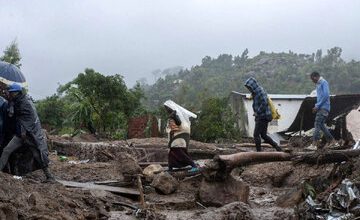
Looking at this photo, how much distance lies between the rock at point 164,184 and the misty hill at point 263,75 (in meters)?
28.8

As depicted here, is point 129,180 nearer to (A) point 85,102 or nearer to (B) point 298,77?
(A) point 85,102

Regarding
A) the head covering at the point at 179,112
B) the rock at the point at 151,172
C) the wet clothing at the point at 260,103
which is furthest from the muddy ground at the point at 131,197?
the head covering at the point at 179,112

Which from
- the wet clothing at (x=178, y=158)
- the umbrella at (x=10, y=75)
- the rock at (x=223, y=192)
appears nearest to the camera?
the rock at (x=223, y=192)

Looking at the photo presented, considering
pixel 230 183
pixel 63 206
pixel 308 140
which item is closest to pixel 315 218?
pixel 230 183

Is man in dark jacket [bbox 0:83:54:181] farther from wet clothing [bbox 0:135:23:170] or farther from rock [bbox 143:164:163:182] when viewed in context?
rock [bbox 143:164:163:182]

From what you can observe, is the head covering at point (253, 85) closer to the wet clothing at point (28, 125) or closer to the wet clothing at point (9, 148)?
the wet clothing at point (28, 125)

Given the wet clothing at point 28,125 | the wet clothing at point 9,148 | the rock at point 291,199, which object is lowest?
the rock at point 291,199

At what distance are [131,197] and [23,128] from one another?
72.9 inches

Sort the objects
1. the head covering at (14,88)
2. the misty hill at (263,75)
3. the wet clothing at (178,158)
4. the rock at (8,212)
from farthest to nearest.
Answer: the misty hill at (263,75) → the wet clothing at (178,158) → the head covering at (14,88) → the rock at (8,212)

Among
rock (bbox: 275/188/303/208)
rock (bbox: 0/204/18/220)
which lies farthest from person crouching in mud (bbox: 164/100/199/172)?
rock (bbox: 0/204/18/220)

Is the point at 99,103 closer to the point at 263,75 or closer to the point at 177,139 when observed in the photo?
the point at 177,139

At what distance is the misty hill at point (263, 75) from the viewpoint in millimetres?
48219

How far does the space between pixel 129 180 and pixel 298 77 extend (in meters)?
47.6

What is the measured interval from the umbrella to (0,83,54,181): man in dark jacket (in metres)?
0.25
